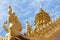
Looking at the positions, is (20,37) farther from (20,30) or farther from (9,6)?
(9,6)

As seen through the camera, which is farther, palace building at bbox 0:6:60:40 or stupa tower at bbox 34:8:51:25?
stupa tower at bbox 34:8:51:25

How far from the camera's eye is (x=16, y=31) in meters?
14.9

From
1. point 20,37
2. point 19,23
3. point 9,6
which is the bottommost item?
point 20,37

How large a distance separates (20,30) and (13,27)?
82 cm

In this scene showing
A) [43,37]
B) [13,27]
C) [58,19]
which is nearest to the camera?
[13,27]

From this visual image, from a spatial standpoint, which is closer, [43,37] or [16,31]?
[16,31]

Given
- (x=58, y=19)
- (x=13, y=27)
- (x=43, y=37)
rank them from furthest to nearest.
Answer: (x=58, y=19) < (x=43, y=37) < (x=13, y=27)

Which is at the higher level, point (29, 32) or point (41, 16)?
point (41, 16)

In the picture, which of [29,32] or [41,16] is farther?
[41,16]

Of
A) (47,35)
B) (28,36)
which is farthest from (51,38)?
(28,36)

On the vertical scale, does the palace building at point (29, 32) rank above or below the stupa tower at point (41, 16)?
below

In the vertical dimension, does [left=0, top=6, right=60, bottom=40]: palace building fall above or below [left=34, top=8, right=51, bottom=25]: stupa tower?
below

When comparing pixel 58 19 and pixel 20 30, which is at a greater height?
pixel 58 19

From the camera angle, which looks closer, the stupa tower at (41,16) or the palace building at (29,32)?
the palace building at (29,32)
